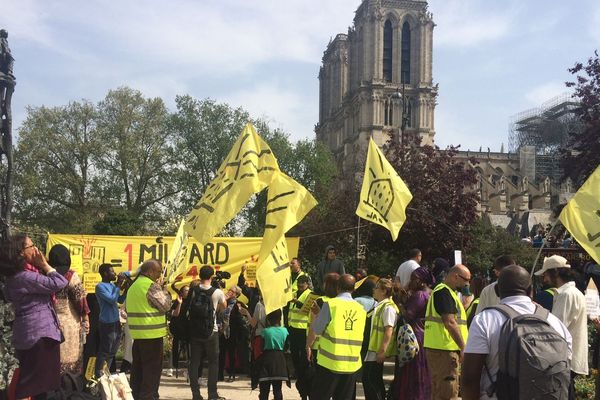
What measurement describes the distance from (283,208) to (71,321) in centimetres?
251

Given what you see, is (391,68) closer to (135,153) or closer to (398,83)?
(398,83)

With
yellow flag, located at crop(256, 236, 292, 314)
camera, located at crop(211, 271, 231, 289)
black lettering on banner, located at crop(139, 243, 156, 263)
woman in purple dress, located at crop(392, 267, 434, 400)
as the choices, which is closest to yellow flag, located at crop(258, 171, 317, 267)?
yellow flag, located at crop(256, 236, 292, 314)

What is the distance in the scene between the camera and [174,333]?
13.0 metres

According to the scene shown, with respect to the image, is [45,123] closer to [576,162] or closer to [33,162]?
[33,162]

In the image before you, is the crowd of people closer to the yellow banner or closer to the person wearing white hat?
the person wearing white hat

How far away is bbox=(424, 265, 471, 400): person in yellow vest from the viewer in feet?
23.6

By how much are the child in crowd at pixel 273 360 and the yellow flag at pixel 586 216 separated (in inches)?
137

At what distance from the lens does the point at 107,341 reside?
10414mm

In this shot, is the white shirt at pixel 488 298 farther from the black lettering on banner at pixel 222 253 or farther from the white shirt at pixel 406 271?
the black lettering on banner at pixel 222 253

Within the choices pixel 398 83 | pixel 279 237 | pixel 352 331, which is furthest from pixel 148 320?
pixel 398 83

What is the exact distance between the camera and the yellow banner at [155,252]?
1777 cm

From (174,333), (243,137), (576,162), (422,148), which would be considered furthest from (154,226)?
(243,137)

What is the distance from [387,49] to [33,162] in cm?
5244

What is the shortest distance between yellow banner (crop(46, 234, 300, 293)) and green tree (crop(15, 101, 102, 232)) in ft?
112
